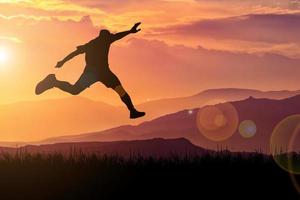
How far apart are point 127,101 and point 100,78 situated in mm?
977

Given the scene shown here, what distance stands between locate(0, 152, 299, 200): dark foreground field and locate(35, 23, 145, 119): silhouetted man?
2.06 meters

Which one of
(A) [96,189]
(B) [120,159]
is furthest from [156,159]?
(A) [96,189]

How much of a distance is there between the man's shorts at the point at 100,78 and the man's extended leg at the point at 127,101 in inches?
5.8

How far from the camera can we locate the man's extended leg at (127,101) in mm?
19312

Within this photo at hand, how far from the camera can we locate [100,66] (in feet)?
63.0

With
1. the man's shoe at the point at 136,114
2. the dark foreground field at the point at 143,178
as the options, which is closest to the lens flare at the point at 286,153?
the dark foreground field at the point at 143,178

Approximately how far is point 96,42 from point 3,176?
14.0 feet

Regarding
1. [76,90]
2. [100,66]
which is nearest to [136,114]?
[100,66]

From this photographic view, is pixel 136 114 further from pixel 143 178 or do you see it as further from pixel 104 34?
pixel 143 178

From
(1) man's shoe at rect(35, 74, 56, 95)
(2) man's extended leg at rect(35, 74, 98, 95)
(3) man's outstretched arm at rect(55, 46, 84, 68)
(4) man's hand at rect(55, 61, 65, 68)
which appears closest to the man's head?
(3) man's outstretched arm at rect(55, 46, 84, 68)

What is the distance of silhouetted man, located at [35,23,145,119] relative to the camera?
1886 centimetres

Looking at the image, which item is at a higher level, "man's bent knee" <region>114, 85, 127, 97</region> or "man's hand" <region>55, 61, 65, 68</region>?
"man's hand" <region>55, 61, 65, 68</region>

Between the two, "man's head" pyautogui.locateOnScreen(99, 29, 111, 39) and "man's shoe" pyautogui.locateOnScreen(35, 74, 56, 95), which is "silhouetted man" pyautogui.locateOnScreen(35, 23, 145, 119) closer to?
"man's head" pyautogui.locateOnScreen(99, 29, 111, 39)

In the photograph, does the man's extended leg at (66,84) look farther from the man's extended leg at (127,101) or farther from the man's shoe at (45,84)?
the man's extended leg at (127,101)
